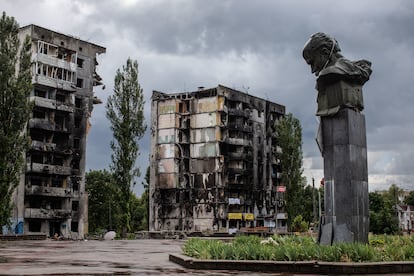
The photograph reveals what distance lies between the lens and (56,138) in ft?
195

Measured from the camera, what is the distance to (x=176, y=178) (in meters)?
73.9

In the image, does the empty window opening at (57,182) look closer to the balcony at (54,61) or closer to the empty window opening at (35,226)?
the empty window opening at (35,226)

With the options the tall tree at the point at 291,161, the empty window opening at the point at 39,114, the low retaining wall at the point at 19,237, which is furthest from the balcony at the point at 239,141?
the low retaining wall at the point at 19,237

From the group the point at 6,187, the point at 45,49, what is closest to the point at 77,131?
the point at 45,49

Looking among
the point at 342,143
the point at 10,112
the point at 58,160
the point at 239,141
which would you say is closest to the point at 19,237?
the point at 10,112

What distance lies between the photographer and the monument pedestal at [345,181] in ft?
52.9

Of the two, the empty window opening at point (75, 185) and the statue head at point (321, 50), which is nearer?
the statue head at point (321, 50)

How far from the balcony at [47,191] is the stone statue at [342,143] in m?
43.2

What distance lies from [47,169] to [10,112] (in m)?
22.1

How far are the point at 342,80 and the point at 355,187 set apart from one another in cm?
336

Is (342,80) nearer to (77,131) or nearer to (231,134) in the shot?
(77,131)

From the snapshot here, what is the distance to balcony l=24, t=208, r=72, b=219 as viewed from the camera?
54031mm

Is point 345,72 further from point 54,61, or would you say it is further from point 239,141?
point 239,141

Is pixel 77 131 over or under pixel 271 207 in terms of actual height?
over
